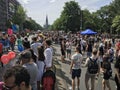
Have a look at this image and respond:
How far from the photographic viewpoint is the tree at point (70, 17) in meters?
108

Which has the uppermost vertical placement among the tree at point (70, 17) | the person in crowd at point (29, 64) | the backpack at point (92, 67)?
the tree at point (70, 17)

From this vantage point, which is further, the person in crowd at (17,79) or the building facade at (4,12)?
the building facade at (4,12)

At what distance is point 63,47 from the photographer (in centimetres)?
2425

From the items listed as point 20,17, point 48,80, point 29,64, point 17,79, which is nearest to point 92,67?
point 48,80

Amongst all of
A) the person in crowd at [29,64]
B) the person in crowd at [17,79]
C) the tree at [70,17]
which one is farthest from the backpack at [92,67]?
the tree at [70,17]

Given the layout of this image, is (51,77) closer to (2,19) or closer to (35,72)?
(35,72)

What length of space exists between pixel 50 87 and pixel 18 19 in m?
122

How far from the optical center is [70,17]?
10819cm

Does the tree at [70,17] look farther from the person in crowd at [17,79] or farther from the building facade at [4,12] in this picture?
the person in crowd at [17,79]

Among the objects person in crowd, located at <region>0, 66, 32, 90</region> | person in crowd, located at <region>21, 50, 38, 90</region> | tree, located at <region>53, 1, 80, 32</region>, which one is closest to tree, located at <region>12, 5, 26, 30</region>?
tree, located at <region>53, 1, 80, 32</region>

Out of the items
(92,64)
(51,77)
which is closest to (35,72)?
(51,77)

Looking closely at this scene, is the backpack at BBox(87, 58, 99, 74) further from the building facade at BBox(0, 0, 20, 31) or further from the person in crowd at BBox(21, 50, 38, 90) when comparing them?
the building facade at BBox(0, 0, 20, 31)

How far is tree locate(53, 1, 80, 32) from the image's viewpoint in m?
108

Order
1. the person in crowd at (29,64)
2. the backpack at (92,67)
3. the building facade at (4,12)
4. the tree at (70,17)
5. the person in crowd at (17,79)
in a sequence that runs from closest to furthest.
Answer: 1. the person in crowd at (17,79)
2. the person in crowd at (29,64)
3. the backpack at (92,67)
4. the tree at (70,17)
5. the building facade at (4,12)
